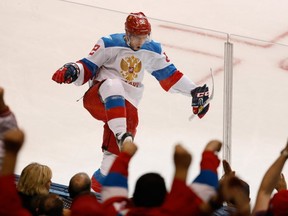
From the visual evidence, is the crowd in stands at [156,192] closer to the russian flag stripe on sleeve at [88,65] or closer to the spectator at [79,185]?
the spectator at [79,185]

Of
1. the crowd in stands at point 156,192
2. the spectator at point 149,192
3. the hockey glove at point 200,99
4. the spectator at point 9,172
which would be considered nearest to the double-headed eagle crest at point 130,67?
the hockey glove at point 200,99

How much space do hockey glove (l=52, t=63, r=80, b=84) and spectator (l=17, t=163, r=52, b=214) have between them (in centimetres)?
105

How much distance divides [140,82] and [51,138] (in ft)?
1.72

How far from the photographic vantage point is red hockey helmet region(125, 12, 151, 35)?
431 cm

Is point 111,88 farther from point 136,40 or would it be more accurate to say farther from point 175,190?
point 175,190

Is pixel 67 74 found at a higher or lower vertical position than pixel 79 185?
higher

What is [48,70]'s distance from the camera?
4660 mm

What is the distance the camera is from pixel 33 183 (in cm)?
322

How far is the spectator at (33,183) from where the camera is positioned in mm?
3195

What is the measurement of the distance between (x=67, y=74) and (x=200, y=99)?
66 cm

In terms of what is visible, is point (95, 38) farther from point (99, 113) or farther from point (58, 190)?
point (58, 190)

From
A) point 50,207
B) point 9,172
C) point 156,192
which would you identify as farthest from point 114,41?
point 9,172

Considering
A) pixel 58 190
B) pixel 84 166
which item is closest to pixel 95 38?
pixel 84 166

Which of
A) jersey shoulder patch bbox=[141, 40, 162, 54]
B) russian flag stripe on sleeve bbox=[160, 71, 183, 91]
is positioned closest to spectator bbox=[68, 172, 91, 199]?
jersey shoulder patch bbox=[141, 40, 162, 54]
